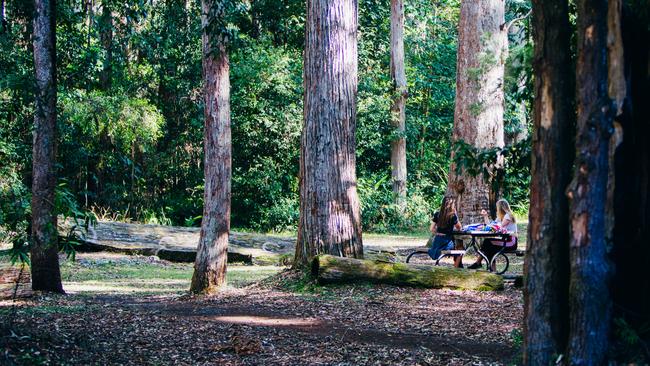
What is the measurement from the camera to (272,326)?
1022 centimetres

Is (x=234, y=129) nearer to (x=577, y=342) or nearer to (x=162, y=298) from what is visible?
(x=162, y=298)

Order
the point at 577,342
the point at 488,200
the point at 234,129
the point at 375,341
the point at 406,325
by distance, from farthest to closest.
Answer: the point at 234,129 < the point at 488,200 < the point at 406,325 < the point at 375,341 < the point at 577,342

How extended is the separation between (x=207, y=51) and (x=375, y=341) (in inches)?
234

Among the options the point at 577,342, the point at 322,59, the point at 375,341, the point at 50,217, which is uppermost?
the point at 322,59

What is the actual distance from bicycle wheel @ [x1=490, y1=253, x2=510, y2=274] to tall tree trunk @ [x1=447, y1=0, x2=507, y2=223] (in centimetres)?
122

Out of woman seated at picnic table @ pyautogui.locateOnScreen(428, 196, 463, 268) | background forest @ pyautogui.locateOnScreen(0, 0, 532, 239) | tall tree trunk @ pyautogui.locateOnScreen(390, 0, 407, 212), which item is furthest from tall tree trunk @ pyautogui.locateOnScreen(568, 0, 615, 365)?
tall tree trunk @ pyautogui.locateOnScreen(390, 0, 407, 212)

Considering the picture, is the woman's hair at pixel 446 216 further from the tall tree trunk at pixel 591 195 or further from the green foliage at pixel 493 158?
the tall tree trunk at pixel 591 195

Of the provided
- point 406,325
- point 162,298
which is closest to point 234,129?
point 162,298

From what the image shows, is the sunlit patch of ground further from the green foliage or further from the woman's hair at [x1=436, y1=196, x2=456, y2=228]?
the green foliage

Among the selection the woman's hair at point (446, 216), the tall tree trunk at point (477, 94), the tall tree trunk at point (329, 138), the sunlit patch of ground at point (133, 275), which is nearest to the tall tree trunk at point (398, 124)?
the tall tree trunk at point (477, 94)

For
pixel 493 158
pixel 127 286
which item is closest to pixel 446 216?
pixel 127 286

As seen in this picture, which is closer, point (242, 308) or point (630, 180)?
point (630, 180)

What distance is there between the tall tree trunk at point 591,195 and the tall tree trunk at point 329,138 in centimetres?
773

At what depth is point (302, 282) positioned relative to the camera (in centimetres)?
1323
